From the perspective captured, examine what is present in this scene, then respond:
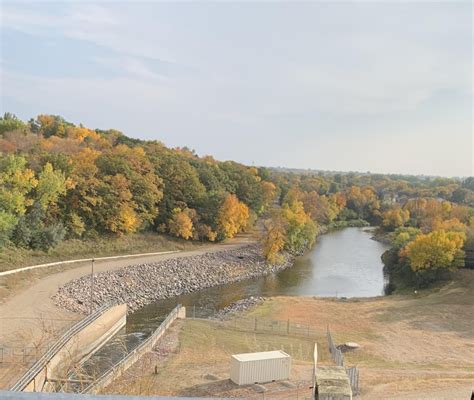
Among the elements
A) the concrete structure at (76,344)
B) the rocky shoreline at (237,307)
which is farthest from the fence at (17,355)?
the rocky shoreline at (237,307)

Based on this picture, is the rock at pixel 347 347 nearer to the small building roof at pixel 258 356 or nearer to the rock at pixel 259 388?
the small building roof at pixel 258 356

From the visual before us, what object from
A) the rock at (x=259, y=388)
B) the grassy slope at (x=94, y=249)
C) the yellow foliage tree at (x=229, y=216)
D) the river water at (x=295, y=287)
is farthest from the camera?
the yellow foliage tree at (x=229, y=216)

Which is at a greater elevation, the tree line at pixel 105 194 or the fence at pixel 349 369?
the tree line at pixel 105 194

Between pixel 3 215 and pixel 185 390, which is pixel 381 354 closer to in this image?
pixel 185 390

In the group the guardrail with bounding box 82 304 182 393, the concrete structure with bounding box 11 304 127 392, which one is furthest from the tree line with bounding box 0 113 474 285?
the guardrail with bounding box 82 304 182 393

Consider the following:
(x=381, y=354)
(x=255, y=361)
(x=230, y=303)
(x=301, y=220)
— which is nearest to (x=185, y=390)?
(x=255, y=361)

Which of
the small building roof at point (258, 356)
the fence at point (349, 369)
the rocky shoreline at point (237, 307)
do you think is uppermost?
the small building roof at point (258, 356)
